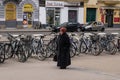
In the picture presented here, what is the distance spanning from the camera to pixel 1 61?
55.0 feet

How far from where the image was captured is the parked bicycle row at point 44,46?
57.2 feet

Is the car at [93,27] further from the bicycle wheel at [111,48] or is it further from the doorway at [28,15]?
the bicycle wheel at [111,48]

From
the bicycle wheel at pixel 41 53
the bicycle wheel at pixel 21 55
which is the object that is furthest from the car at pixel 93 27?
the bicycle wheel at pixel 21 55

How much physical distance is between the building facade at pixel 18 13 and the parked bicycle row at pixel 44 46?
3076 cm

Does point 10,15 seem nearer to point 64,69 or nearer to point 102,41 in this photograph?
point 102,41

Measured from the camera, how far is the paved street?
44.1 ft

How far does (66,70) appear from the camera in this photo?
1498cm

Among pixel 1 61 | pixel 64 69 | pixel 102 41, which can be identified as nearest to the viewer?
pixel 64 69

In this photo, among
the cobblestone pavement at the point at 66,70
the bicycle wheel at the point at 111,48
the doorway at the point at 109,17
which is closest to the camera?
the cobblestone pavement at the point at 66,70

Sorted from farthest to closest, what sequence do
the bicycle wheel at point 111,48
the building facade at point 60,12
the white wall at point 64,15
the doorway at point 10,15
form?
the white wall at point 64,15, the building facade at point 60,12, the doorway at point 10,15, the bicycle wheel at point 111,48

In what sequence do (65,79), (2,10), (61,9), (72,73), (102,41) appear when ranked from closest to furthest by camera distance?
(65,79) < (72,73) < (102,41) < (2,10) < (61,9)

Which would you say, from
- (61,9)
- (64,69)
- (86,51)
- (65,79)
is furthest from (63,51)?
(61,9)

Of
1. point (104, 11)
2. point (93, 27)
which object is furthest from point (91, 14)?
point (93, 27)

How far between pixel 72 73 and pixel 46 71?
3.34ft
